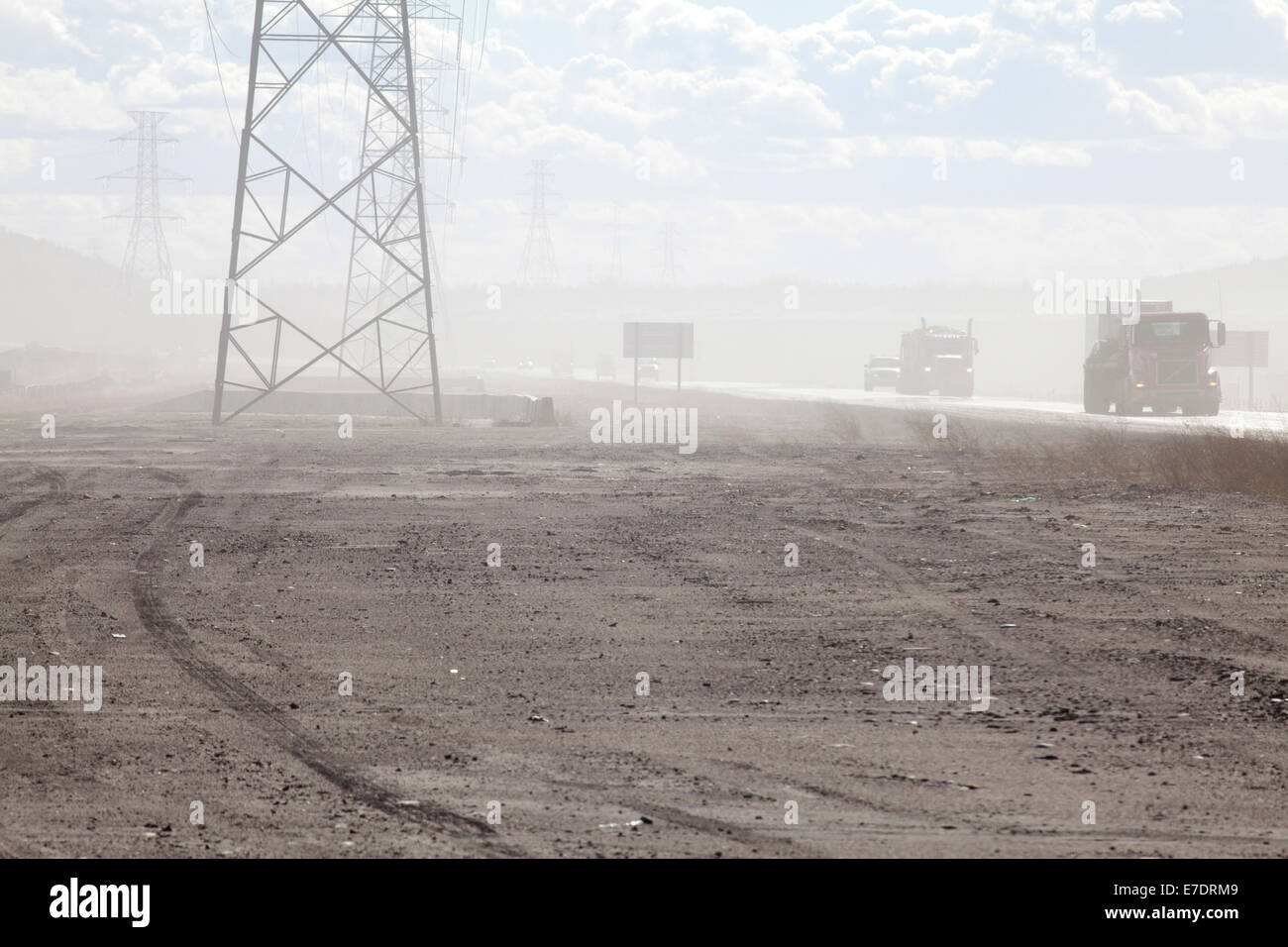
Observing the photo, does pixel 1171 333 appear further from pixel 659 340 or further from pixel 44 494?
pixel 44 494

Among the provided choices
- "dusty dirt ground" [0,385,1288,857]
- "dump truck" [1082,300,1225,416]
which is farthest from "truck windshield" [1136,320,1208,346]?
"dusty dirt ground" [0,385,1288,857]

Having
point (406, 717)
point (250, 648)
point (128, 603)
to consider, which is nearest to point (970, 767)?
point (406, 717)

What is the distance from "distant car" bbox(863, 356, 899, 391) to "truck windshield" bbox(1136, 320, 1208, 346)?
37116 mm

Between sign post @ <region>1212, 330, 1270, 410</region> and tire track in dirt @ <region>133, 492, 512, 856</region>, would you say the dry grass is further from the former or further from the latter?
sign post @ <region>1212, 330, 1270, 410</region>

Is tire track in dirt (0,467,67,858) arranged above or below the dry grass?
below

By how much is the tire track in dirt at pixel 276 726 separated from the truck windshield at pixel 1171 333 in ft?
110

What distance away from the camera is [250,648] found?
29.9 feet

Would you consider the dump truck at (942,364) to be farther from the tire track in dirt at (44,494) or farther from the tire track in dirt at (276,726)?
the tire track in dirt at (276,726)

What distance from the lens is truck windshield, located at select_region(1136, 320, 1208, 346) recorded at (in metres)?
39.7

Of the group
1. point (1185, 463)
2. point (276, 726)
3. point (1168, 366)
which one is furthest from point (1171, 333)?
point (276, 726)

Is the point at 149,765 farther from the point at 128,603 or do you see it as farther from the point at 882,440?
the point at 882,440

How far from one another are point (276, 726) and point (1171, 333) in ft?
122

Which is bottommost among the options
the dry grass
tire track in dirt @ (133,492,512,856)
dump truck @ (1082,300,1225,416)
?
tire track in dirt @ (133,492,512,856)

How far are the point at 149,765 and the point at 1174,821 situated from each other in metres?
4.46
